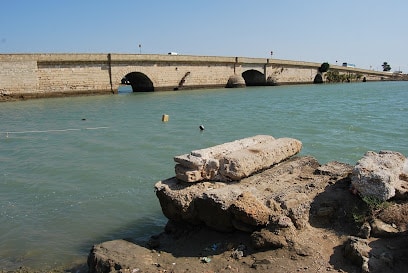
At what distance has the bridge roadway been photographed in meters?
29.4

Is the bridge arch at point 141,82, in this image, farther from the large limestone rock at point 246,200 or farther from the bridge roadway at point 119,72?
the large limestone rock at point 246,200

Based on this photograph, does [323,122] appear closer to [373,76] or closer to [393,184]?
[393,184]

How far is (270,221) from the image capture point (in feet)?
14.4

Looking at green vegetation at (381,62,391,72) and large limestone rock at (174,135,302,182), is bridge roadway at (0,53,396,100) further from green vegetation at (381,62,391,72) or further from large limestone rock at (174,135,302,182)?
green vegetation at (381,62,391,72)

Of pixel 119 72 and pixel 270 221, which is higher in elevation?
pixel 119 72

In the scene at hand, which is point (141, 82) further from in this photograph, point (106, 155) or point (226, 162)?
point (226, 162)

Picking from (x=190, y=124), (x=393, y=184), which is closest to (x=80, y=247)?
(x=393, y=184)

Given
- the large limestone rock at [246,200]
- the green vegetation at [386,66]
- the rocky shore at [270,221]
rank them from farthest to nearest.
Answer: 1. the green vegetation at [386,66]
2. the large limestone rock at [246,200]
3. the rocky shore at [270,221]

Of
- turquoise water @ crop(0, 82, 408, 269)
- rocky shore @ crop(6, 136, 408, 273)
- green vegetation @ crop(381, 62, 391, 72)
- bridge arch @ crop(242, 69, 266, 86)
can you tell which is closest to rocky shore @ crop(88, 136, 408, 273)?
rocky shore @ crop(6, 136, 408, 273)

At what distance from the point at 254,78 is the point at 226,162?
49.7 m

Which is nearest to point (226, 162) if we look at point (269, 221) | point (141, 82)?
point (269, 221)

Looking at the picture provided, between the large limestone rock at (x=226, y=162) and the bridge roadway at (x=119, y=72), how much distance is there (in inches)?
1083

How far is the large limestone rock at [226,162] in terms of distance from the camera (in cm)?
521

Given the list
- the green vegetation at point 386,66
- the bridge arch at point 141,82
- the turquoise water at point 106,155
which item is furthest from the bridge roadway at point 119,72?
the green vegetation at point 386,66
